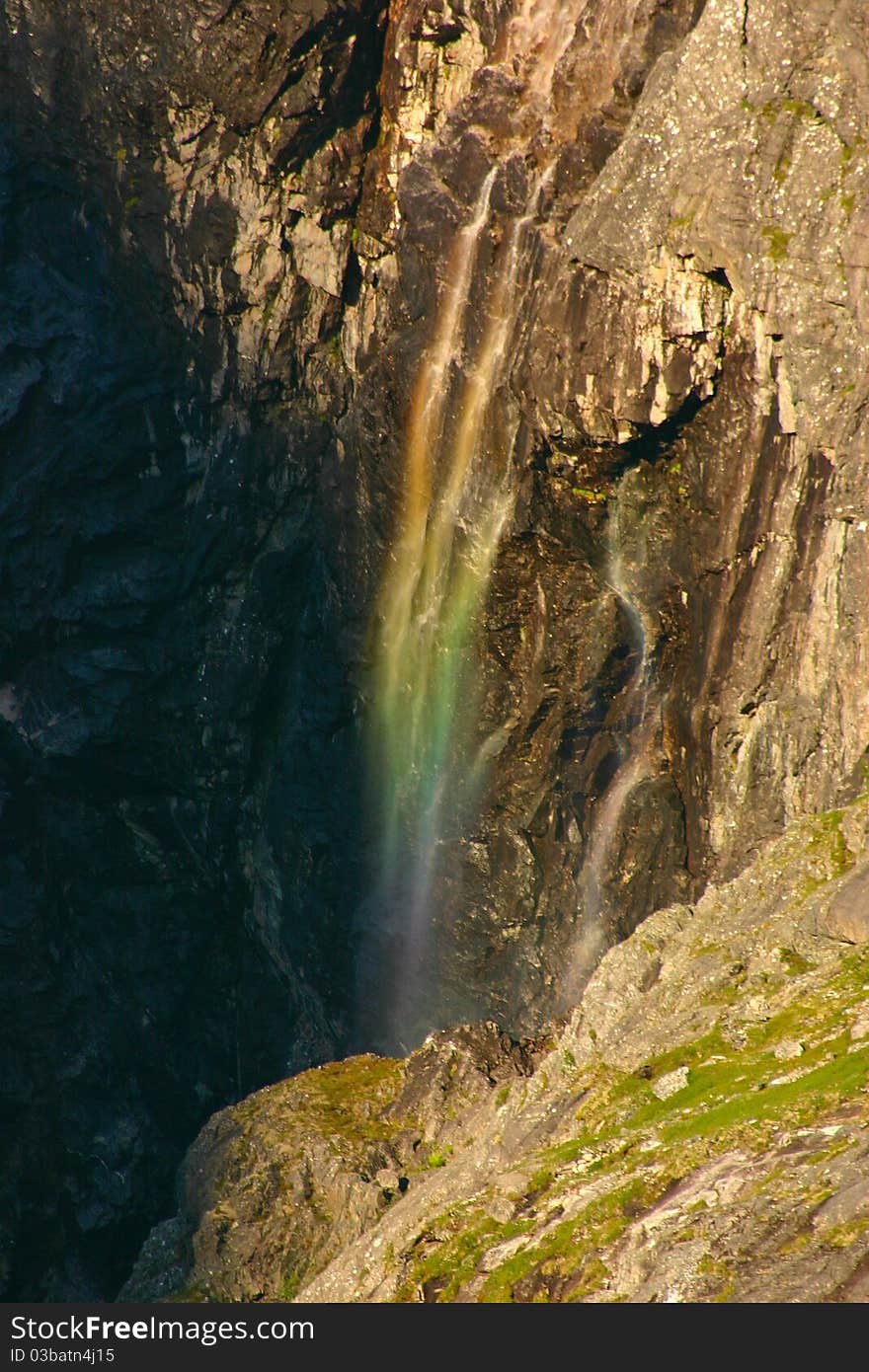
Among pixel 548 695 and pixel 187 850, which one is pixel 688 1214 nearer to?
pixel 548 695

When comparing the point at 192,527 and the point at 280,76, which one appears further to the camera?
the point at 192,527

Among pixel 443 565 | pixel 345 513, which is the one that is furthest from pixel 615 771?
pixel 345 513

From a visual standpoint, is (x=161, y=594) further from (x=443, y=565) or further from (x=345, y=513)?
(x=443, y=565)

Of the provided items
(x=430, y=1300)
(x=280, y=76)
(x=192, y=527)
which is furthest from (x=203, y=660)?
(x=430, y=1300)

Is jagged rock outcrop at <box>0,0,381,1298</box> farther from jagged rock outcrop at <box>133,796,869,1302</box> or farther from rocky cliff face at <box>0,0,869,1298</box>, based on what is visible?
jagged rock outcrop at <box>133,796,869,1302</box>

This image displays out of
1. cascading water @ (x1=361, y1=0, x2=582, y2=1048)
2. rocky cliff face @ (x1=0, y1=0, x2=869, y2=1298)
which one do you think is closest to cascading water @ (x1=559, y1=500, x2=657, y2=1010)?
rocky cliff face @ (x1=0, y1=0, x2=869, y2=1298)

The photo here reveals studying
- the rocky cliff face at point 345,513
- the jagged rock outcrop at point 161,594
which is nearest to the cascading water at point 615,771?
the rocky cliff face at point 345,513
